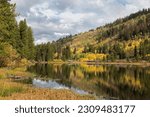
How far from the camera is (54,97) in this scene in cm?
2820

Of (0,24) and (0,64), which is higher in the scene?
(0,24)

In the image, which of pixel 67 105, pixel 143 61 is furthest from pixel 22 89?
pixel 143 61

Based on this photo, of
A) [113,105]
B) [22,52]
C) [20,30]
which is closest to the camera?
[113,105]

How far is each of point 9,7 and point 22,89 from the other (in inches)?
1015

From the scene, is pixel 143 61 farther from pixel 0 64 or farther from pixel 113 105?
pixel 113 105

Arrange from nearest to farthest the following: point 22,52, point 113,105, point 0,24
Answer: point 113,105 < point 0,24 < point 22,52

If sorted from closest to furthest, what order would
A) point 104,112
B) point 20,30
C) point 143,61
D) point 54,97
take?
point 104,112 → point 54,97 → point 20,30 → point 143,61

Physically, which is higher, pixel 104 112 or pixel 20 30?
pixel 20 30

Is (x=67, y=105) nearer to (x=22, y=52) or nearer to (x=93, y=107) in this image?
(x=93, y=107)

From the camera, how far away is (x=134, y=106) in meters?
19.6

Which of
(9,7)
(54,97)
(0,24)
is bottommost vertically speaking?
(54,97)

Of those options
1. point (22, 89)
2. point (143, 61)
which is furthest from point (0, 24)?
point (143, 61)

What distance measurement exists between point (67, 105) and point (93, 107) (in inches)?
62.2

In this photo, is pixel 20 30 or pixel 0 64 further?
pixel 20 30
